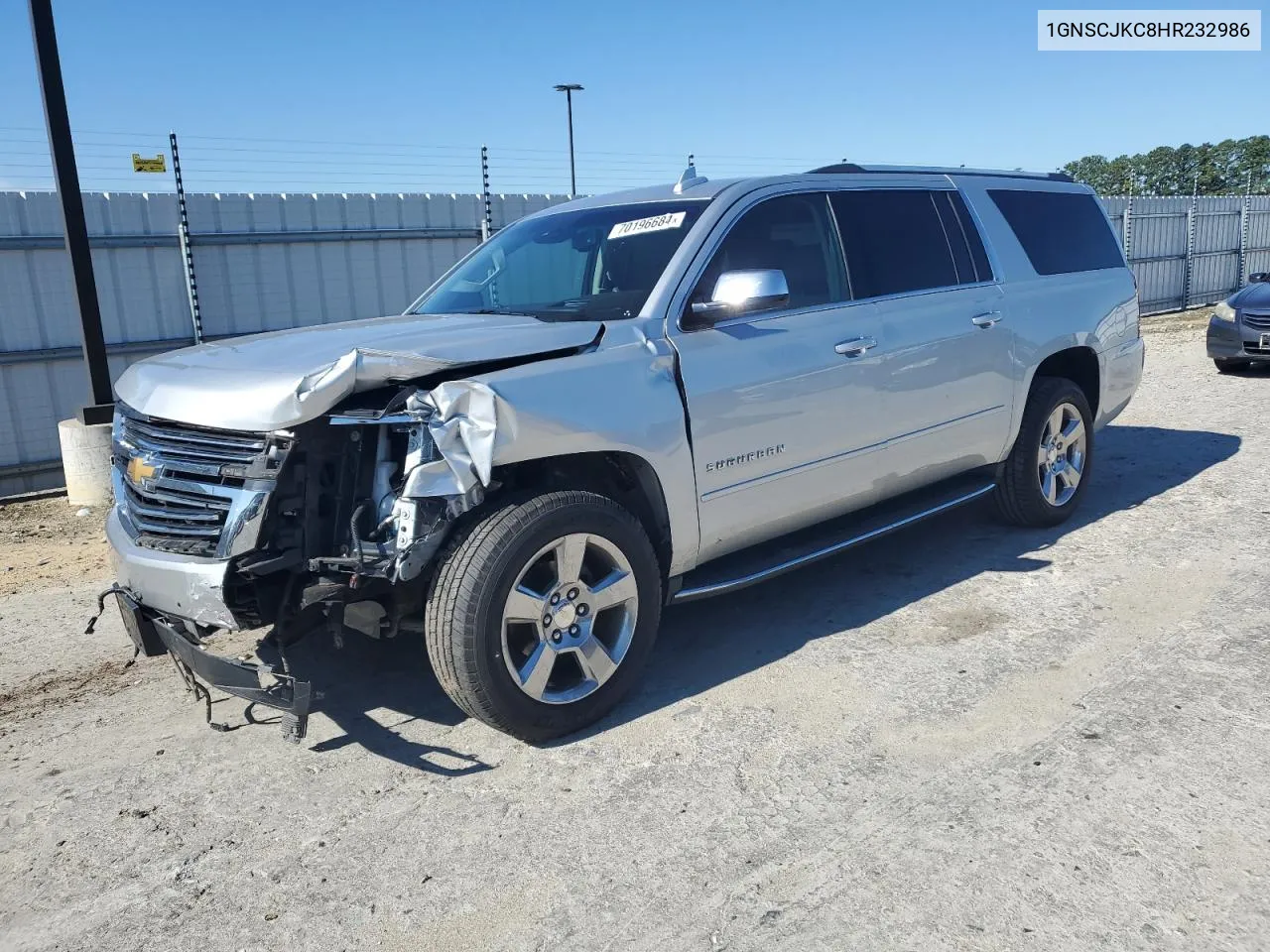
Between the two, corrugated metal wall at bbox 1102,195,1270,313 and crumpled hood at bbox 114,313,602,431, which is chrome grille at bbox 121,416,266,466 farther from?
corrugated metal wall at bbox 1102,195,1270,313

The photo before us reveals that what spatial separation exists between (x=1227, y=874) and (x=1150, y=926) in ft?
1.14

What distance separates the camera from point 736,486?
3986mm

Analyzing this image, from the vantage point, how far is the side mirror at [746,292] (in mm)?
3764

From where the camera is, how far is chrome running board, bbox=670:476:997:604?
4.00 m

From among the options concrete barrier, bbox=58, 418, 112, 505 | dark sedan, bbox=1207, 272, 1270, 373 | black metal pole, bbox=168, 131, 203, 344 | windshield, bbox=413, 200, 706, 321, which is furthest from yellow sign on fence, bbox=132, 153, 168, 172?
dark sedan, bbox=1207, 272, 1270, 373

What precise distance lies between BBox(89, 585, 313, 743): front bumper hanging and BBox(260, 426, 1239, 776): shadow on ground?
51cm

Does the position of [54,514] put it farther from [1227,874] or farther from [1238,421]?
[1238,421]

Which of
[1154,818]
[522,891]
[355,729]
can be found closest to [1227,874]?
[1154,818]

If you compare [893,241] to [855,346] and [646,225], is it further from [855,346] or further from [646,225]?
[646,225]

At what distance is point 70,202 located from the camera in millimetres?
7684

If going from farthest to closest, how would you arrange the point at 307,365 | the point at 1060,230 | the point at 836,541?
1. the point at 1060,230
2. the point at 836,541
3. the point at 307,365

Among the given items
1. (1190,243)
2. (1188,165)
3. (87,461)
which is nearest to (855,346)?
(87,461)

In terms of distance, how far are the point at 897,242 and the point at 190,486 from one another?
3385 mm

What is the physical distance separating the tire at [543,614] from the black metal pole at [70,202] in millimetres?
5685
